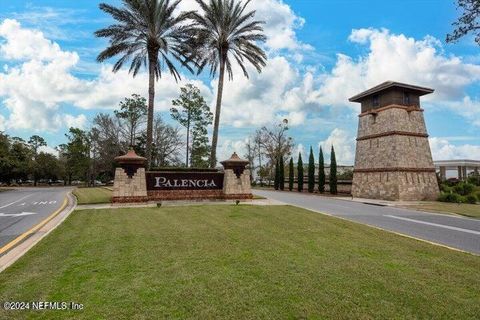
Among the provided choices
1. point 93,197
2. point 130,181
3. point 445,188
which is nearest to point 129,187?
point 130,181

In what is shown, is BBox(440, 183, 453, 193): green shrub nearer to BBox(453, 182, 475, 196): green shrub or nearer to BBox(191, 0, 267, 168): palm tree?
BBox(453, 182, 475, 196): green shrub

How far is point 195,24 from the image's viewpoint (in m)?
26.4

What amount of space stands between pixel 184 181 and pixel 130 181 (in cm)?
314

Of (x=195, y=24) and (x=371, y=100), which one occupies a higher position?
(x=195, y=24)

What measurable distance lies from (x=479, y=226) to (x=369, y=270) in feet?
34.3

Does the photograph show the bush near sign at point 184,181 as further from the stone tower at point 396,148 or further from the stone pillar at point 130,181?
the stone tower at point 396,148

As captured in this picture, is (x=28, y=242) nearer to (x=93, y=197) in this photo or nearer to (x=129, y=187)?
(x=129, y=187)

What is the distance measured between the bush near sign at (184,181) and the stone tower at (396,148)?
14.8 m

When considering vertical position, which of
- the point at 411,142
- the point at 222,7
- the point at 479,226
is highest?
the point at 222,7

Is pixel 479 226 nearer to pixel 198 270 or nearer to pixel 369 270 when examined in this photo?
pixel 369 270

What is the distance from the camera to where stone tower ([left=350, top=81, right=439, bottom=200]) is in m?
27.7

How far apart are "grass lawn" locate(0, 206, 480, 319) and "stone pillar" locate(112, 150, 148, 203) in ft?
30.0

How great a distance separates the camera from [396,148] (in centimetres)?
2762

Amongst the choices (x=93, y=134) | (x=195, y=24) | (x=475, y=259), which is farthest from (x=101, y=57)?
(x=93, y=134)
